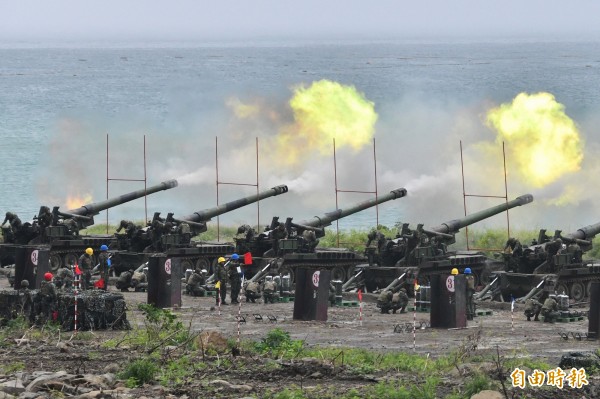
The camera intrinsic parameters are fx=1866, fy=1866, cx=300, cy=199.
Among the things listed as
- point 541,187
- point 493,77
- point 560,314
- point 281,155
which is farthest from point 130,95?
point 560,314

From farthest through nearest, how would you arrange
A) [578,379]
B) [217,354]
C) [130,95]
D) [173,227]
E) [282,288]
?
[130,95]
[173,227]
[282,288]
[217,354]
[578,379]

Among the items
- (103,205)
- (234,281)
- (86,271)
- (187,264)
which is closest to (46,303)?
(234,281)

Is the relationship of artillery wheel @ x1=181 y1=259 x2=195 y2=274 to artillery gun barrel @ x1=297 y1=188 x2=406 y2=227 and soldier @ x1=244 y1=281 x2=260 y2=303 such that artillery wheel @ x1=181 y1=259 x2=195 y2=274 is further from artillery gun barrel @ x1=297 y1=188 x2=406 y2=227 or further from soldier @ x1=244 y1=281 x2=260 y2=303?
soldier @ x1=244 y1=281 x2=260 y2=303

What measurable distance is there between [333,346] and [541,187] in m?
43.8

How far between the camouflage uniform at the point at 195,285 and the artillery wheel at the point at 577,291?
1142 cm

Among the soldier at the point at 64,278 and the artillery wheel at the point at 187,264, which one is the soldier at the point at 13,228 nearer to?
the artillery wheel at the point at 187,264

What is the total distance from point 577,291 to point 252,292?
32.9ft

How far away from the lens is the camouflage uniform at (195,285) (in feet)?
191

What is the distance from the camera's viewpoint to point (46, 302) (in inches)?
1768

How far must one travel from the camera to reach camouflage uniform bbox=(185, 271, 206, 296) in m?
58.2

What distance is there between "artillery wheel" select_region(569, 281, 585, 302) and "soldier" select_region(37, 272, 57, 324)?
740 inches

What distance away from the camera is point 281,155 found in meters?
98.2

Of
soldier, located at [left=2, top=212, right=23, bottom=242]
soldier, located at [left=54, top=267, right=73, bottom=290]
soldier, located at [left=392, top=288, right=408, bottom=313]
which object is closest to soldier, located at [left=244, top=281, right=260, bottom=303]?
soldier, located at [left=392, top=288, right=408, bottom=313]

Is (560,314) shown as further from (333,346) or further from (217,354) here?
(217,354)
